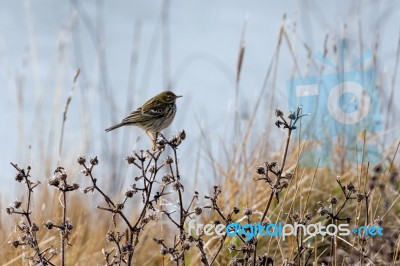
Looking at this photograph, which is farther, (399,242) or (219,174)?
(219,174)

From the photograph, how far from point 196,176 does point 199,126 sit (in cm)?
39

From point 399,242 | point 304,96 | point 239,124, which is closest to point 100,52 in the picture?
point 239,124

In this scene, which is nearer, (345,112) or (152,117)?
(152,117)

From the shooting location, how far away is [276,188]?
2316mm

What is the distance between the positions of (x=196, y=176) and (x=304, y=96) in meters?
0.87

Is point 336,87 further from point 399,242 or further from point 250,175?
point 399,242

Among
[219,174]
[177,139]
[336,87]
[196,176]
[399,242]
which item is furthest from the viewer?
[336,87]

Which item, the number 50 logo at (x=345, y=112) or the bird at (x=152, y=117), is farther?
the number 50 logo at (x=345, y=112)

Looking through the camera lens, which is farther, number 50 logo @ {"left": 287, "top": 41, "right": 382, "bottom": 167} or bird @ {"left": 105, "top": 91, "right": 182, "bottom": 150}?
number 50 logo @ {"left": 287, "top": 41, "right": 382, "bottom": 167}

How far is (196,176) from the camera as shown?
4.28 meters

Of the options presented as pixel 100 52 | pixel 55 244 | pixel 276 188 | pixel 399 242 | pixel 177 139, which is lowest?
pixel 55 244

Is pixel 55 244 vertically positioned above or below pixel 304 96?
below

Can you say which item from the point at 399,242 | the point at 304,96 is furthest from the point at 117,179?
the point at 399,242

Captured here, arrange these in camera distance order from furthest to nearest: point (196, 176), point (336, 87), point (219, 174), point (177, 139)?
point (336, 87)
point (219, 174)
point (196, 176)
point (177, 139)
